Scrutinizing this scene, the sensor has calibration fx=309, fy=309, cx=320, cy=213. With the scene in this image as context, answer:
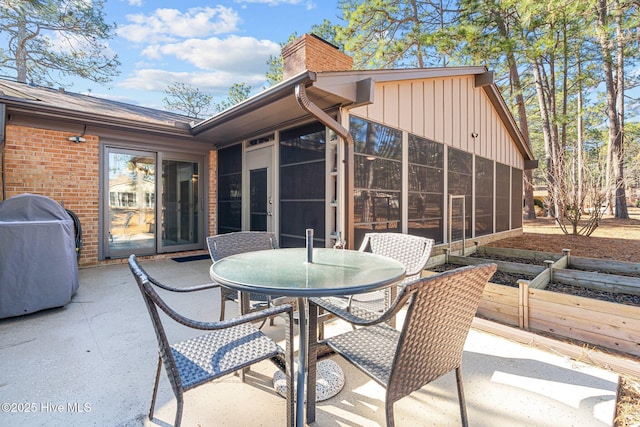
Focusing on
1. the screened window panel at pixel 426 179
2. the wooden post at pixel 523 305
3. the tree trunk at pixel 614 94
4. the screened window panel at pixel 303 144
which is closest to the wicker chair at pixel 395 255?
the wooden post at pixel 523 305

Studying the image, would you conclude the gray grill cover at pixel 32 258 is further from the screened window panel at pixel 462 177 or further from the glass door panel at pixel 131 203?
the screened window panel at pixel 462 177

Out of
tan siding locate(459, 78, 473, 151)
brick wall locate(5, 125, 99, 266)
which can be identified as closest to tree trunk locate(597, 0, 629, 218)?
tan siding locate(459, 78, 473, 151)

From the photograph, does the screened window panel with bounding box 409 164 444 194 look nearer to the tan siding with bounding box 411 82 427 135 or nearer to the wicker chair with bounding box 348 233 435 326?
the tan siding with bounding box 411 82 427 135

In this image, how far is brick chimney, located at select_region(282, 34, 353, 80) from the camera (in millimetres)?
4746

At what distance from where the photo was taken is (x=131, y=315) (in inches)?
126

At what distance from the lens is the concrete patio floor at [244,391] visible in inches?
68.0

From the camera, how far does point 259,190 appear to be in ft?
18.8

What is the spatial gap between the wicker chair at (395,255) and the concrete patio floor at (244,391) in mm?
468

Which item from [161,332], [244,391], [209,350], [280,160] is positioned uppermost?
[280,160]

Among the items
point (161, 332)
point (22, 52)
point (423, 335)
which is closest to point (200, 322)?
point (161, 332)

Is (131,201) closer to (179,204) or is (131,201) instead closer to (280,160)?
(179,204)

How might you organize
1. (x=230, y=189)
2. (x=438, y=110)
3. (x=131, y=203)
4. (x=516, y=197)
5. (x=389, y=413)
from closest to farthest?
(x=389, y=413) < (x=131, y=203) < (x=438, y=110) < (x=230, y=189) < (x=516, y=197)

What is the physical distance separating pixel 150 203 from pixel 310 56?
4110 mm

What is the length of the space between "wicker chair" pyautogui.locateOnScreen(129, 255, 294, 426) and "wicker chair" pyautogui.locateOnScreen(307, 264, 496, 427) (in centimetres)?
20
